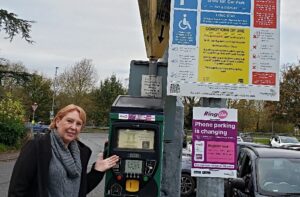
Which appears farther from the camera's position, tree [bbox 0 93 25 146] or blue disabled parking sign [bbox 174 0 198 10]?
tree [bbox 0 93 25 146]

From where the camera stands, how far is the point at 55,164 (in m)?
3.44

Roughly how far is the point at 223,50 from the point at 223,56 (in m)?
0.05

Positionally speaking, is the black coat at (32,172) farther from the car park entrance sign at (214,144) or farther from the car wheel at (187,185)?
the car wheel at (187,185)

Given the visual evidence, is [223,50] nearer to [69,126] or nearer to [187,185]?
[69,126]

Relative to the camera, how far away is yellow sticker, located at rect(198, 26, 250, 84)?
157 inches

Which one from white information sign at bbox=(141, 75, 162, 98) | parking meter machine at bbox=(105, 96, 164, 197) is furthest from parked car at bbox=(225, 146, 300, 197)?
parking meter machine at bbox=(105, 96, 164, 197)

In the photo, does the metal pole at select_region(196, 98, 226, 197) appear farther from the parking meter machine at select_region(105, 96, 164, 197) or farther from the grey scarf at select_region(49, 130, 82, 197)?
the grey scarf at select_region(49, 130, 82, 197)

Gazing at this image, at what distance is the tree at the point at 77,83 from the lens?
6203cm

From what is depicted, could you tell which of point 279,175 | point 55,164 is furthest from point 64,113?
point 279,175

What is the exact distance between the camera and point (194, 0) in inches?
161

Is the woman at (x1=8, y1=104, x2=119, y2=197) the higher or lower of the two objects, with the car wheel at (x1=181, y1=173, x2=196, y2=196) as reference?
higher

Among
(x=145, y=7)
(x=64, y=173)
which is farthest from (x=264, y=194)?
(x=64, y=173)

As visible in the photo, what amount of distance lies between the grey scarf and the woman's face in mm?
48

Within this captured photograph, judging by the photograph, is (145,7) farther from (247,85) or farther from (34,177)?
(34,177)
